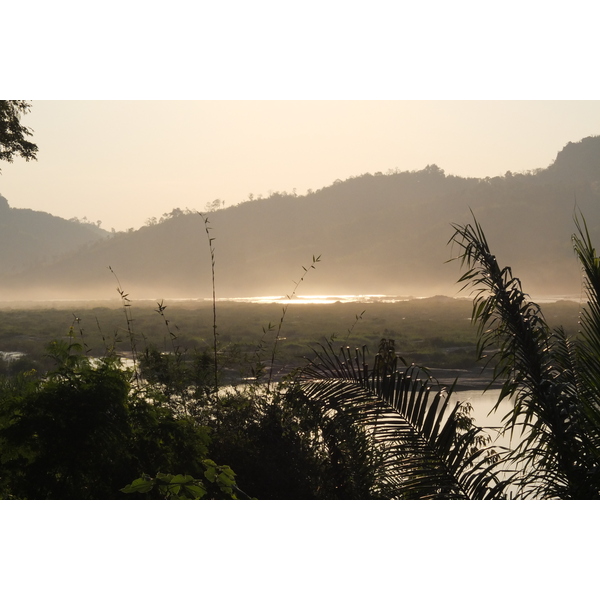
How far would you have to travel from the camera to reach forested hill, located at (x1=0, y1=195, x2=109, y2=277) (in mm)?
11570

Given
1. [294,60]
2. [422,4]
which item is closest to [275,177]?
[294,60]

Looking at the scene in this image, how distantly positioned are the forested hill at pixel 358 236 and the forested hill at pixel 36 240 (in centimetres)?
96

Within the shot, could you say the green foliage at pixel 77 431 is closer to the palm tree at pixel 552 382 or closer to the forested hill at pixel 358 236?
the palm tree at pixel 552 382

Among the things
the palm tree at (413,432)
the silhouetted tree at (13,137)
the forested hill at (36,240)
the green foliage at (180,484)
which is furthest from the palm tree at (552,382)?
the forested hill at (36,240)

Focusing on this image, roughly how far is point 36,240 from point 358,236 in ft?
21.3

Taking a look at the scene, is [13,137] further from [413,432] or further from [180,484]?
[413,432]

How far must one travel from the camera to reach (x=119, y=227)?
779 centimetres

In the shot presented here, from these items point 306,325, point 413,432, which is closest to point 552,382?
point 413,432

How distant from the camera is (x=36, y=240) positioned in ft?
42.2

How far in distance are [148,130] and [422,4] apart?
2928mm

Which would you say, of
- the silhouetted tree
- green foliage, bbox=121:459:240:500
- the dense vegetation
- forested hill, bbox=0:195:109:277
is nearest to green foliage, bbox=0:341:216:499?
the dense vegetation

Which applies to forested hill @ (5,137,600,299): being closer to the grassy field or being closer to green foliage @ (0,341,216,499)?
the grassy field

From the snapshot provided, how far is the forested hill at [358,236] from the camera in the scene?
911cm
